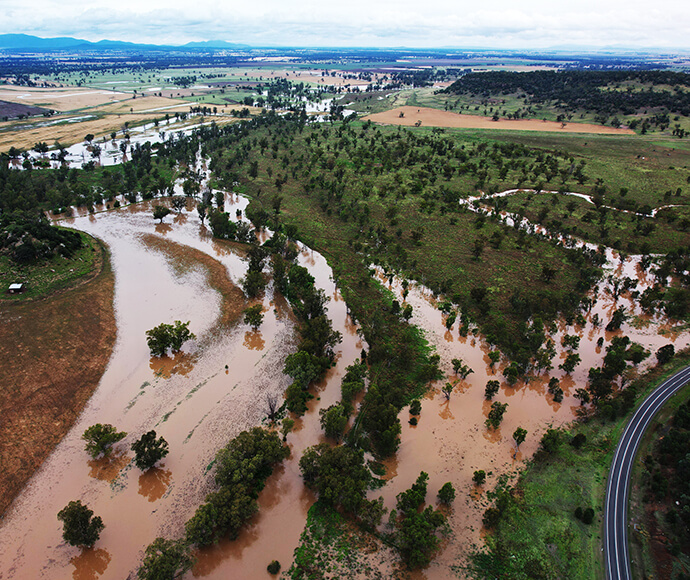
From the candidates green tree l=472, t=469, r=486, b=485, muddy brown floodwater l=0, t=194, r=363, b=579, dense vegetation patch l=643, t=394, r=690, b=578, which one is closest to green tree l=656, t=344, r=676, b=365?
dense vegetation patch l=643, t=394, r=690, b=578

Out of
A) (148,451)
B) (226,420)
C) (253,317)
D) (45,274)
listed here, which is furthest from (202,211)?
(148,451)

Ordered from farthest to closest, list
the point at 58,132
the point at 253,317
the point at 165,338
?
the point at 58,132 → the point at 253,317 → the point at 165,338

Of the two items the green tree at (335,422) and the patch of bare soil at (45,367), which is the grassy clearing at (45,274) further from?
the green tree at (335,422)

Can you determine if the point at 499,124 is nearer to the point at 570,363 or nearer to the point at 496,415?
the point at 570,363

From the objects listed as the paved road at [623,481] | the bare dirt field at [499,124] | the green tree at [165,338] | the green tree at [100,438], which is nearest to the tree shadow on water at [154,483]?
the green tree at [100,438]

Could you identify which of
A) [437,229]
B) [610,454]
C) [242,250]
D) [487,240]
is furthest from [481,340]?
[242,250]

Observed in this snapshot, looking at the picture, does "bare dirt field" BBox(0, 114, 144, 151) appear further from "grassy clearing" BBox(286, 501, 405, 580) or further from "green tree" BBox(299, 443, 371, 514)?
"grassy clearing" BBox(286, 501, 405, 580)

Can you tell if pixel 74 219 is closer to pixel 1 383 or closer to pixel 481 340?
pixel 1 383
